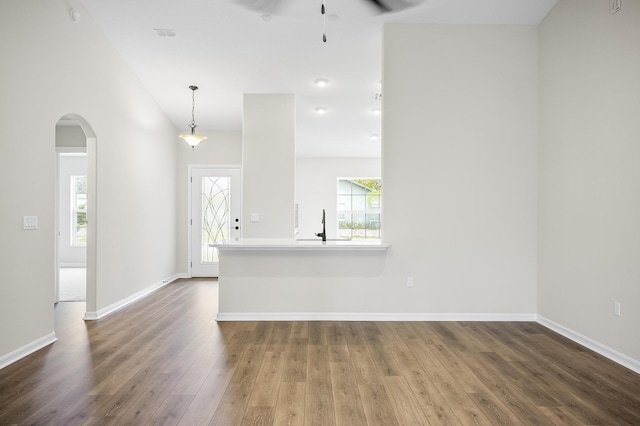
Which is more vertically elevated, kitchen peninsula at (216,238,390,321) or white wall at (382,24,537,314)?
white wall at (382,24,537,314)

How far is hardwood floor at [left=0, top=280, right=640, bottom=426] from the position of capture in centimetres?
216

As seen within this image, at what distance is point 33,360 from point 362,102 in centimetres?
507

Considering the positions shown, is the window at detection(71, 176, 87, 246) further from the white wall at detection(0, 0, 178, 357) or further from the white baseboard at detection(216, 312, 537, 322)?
the white baseboard at detection(216, 312, 537, 322)

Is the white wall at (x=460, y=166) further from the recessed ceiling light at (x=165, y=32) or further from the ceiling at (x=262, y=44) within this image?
the recessed ceiling light at (x=165, y=32)

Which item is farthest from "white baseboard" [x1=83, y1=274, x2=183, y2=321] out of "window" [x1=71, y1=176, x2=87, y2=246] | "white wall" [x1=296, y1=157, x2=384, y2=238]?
"white wall" [x1=296, y1=157, x2=384, y2=238]

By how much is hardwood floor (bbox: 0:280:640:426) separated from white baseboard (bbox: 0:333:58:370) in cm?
8

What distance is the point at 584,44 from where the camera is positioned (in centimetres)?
340

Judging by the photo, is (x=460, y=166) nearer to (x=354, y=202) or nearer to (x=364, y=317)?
(x=364, y=317)

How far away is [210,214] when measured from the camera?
701 centimetres

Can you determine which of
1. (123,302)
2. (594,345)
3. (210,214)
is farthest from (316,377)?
(210,214)

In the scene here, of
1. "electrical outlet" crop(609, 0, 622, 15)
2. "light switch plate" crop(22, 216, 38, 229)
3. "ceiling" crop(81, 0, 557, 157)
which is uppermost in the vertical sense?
"ceiling" crop(81, 0, 557, 157)

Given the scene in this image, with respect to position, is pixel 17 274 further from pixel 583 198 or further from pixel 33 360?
pixel 583 198

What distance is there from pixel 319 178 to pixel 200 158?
11.0 feet

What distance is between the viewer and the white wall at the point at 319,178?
959 cm
